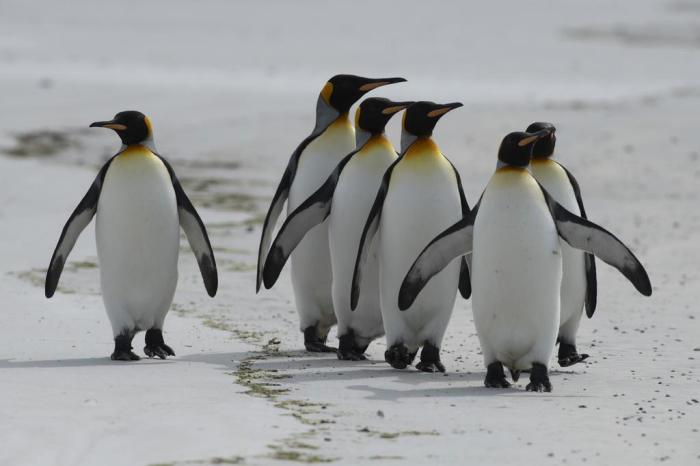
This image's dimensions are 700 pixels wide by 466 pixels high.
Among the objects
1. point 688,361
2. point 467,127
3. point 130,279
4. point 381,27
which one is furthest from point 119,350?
point 381,27

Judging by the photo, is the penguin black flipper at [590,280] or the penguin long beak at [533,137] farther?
the penguin black flipper at [590,280]

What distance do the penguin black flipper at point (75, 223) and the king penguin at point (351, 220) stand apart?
35.5 inches

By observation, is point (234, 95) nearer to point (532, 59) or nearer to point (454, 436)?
point (532, 59)

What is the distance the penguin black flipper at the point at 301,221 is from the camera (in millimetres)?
6906

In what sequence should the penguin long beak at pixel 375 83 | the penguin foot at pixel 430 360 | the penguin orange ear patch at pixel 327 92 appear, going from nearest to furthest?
the penguin foot at pixel 430 360 < the penguin long beak at pixel 375 83 < the penguin orange ear patch at pixel 327 92

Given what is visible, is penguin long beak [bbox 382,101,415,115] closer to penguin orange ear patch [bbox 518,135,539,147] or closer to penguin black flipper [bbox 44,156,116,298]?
penguin orange ear patch [bbox 518,135,539,147]

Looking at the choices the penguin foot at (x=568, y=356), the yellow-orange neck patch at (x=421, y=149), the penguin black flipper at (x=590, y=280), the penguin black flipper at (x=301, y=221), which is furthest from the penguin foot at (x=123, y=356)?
the penguin black flipper at (x=590, y=280)

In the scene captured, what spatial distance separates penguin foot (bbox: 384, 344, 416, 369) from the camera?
21.3 feet

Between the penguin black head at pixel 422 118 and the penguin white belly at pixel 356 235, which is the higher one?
the penguin black head at pixel 422 118

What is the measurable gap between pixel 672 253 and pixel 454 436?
20.5ft

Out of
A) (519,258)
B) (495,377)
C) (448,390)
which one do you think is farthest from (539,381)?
(519,258)

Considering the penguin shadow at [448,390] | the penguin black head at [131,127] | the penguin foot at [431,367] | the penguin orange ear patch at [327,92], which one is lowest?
the penguin shadow at [448,390]

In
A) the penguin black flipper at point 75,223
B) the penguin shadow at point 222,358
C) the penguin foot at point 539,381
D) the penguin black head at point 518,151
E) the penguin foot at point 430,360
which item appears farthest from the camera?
the penguin black flipper at point 75,223

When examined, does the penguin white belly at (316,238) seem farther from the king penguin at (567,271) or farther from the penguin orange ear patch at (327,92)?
the king penguin at (567,271)
